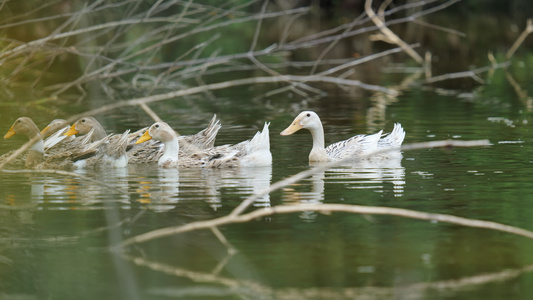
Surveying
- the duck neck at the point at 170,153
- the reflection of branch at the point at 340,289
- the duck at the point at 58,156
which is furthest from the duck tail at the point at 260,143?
the reflection of branch at the point at 340,289

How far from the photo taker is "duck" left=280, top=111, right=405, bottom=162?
1088 centimetres

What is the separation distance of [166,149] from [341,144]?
1996 mm

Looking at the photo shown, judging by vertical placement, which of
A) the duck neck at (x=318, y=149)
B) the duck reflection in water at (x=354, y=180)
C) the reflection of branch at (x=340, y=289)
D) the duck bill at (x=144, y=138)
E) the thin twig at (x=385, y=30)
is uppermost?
the thin twig at (x=385, y=30)

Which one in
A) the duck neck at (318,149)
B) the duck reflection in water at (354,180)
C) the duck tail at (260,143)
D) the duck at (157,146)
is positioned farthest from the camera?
the duck at (157,146)

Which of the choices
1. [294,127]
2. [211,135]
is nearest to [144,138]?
[211,135]

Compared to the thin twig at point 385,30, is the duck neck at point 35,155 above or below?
below

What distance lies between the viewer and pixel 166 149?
1104cm

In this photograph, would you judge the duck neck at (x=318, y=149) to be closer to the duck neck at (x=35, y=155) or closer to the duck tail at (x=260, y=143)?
the duck tail at (x=260, y=143)

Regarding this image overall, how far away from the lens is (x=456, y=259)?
6180mm

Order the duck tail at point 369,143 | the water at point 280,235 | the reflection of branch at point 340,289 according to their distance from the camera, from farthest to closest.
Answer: the duck tail at point 369,143
the water at point 280,235
the reflection of branch at point 340,289

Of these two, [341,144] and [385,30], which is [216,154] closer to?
[341,144]

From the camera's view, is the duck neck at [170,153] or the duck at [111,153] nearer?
the duck at [111,153]

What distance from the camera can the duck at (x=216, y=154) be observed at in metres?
10.4

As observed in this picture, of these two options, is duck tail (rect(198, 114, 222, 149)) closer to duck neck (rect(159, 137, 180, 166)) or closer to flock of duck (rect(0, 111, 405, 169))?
flock of duck (rect(0, 111, 405, 169))
